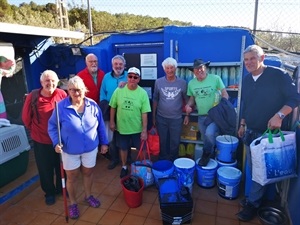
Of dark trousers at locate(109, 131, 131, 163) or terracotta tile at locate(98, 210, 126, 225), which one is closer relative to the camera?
terracotta tile at locate(98, 210, 126, 225)

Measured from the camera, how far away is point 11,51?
4168mm

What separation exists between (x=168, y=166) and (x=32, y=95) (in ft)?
6.38

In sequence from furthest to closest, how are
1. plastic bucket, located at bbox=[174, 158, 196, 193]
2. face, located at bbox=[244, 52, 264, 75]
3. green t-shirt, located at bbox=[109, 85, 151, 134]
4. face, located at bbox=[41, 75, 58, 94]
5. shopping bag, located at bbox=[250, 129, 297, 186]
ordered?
green t-shirt, located at bbox=[109, 85, 151, 134], plastic bucket, located at bbox=[174, 158, 196, 193], face, located at bbox=[41, 75, 58, 94], face, located at bbox=[244, 52, 264, 75], shopping bag, located at bbox=[250, 129, 297, 186]

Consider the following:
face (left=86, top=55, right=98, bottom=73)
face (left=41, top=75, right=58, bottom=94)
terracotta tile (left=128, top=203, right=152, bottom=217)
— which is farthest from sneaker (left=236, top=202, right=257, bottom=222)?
face (left=86, top=55, right=98, bottom=73)

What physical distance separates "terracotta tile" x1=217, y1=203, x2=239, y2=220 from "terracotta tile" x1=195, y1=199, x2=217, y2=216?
53 millimetres

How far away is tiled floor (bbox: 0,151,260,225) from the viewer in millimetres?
2695

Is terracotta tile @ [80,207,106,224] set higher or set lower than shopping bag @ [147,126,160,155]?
lower

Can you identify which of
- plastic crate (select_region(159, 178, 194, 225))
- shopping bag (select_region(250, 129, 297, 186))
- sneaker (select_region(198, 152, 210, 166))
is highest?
shopping bag (select_region(250, 129, 297, 186))

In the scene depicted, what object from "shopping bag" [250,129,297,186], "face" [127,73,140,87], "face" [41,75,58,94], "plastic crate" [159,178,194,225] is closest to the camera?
"shopping bag" [250,129,297,186]

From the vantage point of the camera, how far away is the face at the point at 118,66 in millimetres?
3508

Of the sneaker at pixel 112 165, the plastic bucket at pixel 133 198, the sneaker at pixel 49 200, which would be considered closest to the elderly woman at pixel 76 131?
the sneaker at pixel 49 200

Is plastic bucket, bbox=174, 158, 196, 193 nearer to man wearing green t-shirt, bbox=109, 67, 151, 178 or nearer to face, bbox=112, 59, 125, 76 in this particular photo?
man wearing green t-shirt, bbox=109, 67, 151, 178

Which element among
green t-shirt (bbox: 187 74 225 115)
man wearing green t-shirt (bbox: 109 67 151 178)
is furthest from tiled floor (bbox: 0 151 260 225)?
green t-shirt (bbox: 187 74 225 115)

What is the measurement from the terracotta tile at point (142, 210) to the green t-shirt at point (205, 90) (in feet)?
4.95
